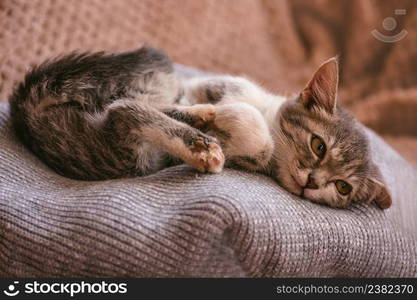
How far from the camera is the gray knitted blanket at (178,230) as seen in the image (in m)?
0.99

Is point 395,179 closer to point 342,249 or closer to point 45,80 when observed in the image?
point 342,249

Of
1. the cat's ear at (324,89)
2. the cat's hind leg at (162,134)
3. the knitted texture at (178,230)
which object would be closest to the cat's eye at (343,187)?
the knitted texture at (178,230)

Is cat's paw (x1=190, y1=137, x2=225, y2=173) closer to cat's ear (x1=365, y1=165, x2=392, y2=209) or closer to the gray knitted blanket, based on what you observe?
the gray knitted blanket

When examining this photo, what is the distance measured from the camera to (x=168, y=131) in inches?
48.3

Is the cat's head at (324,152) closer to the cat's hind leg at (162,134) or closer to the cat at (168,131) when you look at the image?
the cat at (168,131)

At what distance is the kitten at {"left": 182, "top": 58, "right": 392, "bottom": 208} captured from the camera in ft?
4.33

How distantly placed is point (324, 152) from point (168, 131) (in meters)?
0.46

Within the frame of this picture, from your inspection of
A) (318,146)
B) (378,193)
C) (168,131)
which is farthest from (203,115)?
(378,193)

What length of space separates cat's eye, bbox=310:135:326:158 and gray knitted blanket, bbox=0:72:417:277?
20cm

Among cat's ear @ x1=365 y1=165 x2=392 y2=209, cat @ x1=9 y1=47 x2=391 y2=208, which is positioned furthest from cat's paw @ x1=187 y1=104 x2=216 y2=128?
cat's ear @ x1=365 y1=165 x2=392 y2=209

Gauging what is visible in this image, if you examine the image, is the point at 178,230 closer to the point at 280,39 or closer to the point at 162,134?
the point at 162,134

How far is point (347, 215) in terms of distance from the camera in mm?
1262

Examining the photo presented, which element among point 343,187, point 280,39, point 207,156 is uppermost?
point 280,39

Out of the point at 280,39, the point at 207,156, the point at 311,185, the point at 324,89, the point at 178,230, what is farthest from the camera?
the point at 280,39
